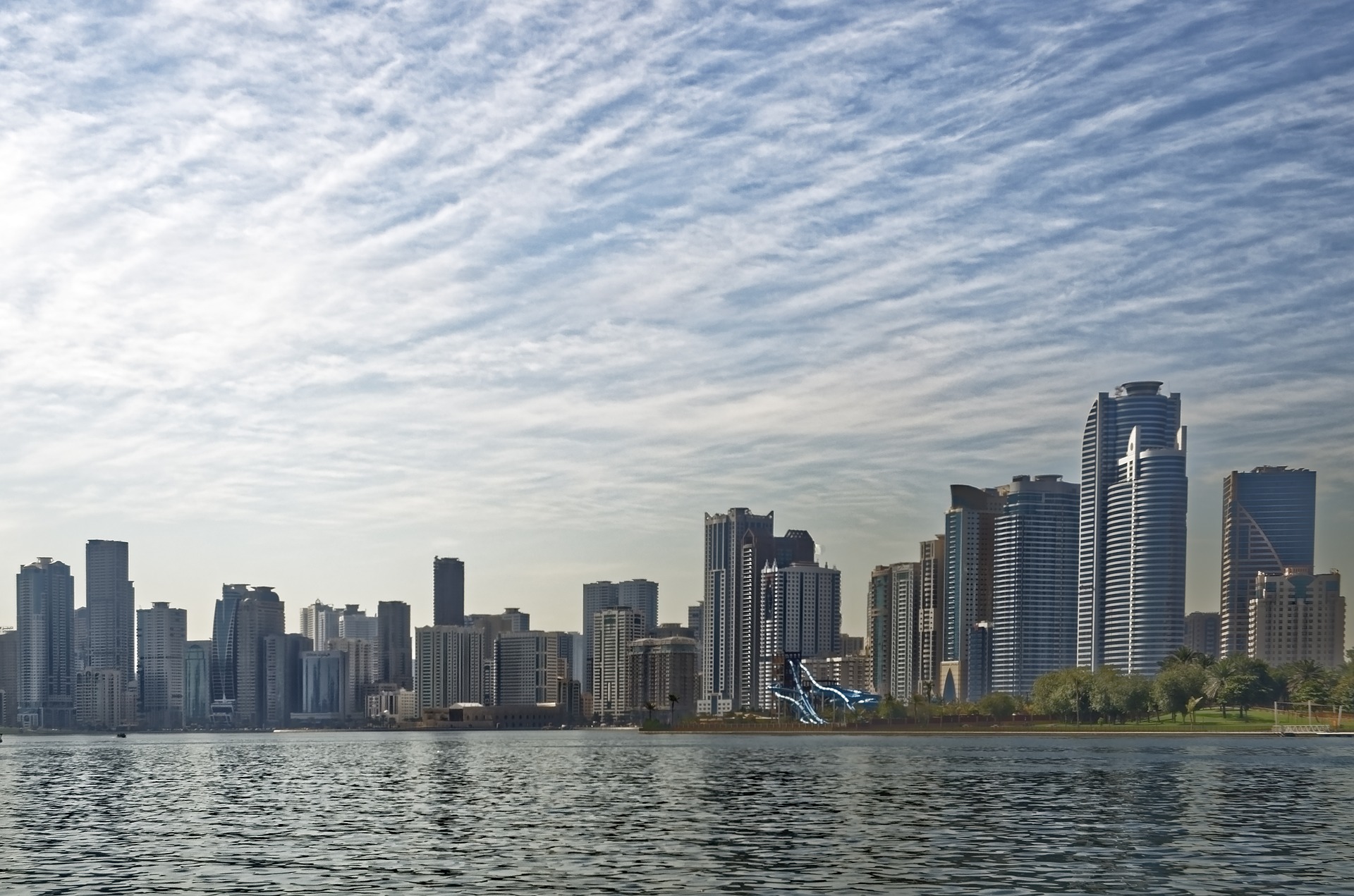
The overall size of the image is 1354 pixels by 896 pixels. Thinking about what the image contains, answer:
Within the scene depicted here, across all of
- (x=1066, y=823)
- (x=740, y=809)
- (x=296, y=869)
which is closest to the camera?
(x=296, y=869)

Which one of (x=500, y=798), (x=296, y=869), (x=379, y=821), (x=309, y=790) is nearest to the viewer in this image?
(x=296, y=869)

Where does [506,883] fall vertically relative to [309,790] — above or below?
above

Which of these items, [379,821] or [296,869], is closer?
Result: [296,869]

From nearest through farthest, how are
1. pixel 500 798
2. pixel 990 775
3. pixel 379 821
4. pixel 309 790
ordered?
pixel 379 821, pixel 500 798, pixel 309 790, pixel 990 775

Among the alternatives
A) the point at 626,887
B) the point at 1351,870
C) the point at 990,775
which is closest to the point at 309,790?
the point at 990,775

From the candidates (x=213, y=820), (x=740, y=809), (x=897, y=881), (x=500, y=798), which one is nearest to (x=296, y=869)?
(x=897, y=881)

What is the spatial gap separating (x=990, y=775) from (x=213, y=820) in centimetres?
8559

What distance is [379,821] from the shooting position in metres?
109

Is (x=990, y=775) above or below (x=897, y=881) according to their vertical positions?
below

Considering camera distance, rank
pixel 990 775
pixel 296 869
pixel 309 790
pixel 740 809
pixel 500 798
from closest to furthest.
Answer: pixel 296 869 < pixel 740 809 < pixel 500 798 < pixel 309 790 < pixel 990 775

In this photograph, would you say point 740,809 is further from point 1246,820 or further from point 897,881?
point 897,881

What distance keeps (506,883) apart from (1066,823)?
43.7 m

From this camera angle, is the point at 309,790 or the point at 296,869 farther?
the point at 309,790

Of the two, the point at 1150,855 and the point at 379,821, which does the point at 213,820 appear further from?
the point at 1150,855
